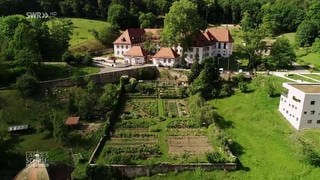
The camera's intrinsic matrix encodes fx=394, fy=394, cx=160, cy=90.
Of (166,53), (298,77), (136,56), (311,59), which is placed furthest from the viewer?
(311,59)

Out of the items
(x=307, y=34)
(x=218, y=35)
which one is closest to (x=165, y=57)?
(x=218, y=35)

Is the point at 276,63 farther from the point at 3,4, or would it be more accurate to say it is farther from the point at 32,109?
the point at 3,4

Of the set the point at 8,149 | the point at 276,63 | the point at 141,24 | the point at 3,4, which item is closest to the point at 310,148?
the point at 276,63

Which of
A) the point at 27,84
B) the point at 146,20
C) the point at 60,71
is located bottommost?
the point at 27,84

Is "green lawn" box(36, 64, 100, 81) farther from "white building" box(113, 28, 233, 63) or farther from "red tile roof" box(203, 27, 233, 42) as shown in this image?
"red tile roof" box(203, 27, 233, 42)

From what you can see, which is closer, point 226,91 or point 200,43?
point 226,91

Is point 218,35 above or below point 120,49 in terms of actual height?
above

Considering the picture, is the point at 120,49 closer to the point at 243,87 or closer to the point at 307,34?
the point at 243,87

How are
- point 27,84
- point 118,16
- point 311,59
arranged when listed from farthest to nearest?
point 118,16
point 311,59
point 27,84

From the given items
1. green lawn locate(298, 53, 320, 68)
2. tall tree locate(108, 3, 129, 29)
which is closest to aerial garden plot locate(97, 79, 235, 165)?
green lawn locate(298, 53, 320, 68)
